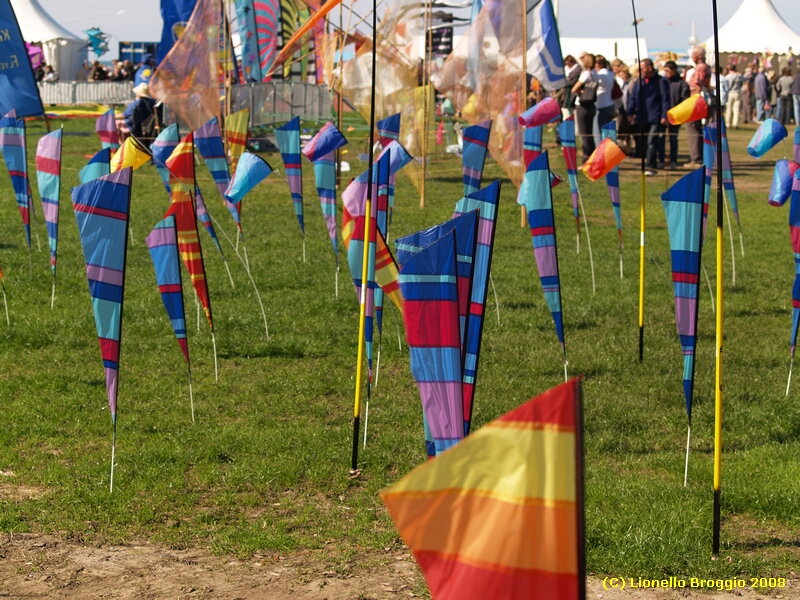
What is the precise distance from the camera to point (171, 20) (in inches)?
906

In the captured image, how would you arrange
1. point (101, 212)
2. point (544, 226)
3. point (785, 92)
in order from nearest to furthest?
1. point (101, 212)
2. point (544, 226)
3. point (785, 92)

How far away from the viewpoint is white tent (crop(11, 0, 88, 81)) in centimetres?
3912

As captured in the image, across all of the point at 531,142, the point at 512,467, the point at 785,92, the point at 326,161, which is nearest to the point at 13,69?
the point at 326,161

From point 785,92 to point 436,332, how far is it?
27552 mm

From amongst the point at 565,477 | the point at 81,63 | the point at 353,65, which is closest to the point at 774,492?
the point at 565,477

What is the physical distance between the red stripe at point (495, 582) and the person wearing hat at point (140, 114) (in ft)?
55.3

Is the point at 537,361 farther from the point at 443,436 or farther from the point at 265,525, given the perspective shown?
the point at 443,436

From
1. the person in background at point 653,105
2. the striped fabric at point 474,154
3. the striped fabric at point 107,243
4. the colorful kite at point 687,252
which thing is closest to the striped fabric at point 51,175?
the striped fabric at point 474,154

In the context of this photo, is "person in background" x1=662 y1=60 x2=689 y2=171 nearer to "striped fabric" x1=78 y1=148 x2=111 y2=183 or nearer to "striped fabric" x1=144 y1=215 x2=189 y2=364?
"striped fabric" x1=78 y1=148 x2=111 y2=183

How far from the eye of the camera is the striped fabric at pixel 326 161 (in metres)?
9.48

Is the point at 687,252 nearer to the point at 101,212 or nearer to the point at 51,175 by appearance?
the point at 101,212

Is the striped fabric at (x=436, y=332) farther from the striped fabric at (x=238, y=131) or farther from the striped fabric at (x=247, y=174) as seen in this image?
the striped fabric at (x=238, y=131)

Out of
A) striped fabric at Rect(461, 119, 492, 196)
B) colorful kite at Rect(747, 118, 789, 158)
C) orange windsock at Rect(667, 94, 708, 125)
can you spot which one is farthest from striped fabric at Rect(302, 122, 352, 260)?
colorful kite at Rect(747, 118, 789, 158)

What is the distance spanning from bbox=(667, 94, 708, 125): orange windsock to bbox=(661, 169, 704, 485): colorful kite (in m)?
2.24
